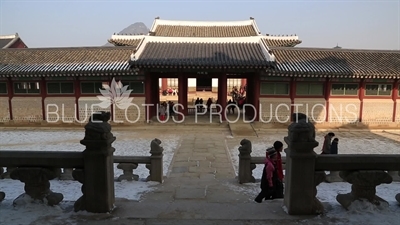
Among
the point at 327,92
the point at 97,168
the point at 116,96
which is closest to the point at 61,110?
the point at 116,96

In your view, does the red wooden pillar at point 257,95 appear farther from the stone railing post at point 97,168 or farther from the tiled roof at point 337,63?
the stone railing post at point 97,168

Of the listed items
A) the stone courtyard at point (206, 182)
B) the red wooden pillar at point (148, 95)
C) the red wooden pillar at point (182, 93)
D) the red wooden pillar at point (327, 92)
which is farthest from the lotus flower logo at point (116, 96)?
the red wooden pillar at point (327, 92)

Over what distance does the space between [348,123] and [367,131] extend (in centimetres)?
139

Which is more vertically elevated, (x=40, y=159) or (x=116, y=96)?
(x=116, y=96)

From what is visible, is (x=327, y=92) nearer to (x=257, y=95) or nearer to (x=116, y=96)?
(x=257, y=95)

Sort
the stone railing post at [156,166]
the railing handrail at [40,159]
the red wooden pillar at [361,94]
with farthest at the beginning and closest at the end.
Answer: the red wooden pillar at [361,94] < the stone railing post at [156,166] < the railing handrail at [40,159]

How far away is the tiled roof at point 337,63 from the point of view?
18042 mm

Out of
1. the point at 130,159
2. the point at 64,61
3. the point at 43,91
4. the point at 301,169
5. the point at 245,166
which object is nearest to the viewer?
the point at 301,169

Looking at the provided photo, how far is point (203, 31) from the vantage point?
90.3 ft

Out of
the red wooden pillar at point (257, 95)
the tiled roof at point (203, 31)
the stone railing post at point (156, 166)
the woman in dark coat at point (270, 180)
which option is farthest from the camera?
the tiled roof at point (203, 31)

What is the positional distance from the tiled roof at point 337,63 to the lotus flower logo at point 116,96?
9.16 metres

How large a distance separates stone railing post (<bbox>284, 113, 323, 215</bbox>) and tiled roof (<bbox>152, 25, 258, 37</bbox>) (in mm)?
22866

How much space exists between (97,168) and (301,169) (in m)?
2.80

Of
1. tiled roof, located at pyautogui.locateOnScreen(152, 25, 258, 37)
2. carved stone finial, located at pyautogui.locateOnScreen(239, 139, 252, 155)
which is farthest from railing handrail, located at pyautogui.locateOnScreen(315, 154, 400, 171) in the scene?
tiled roof, located at pyautogui.locateOnScreen(152, 25, 258, 37)
